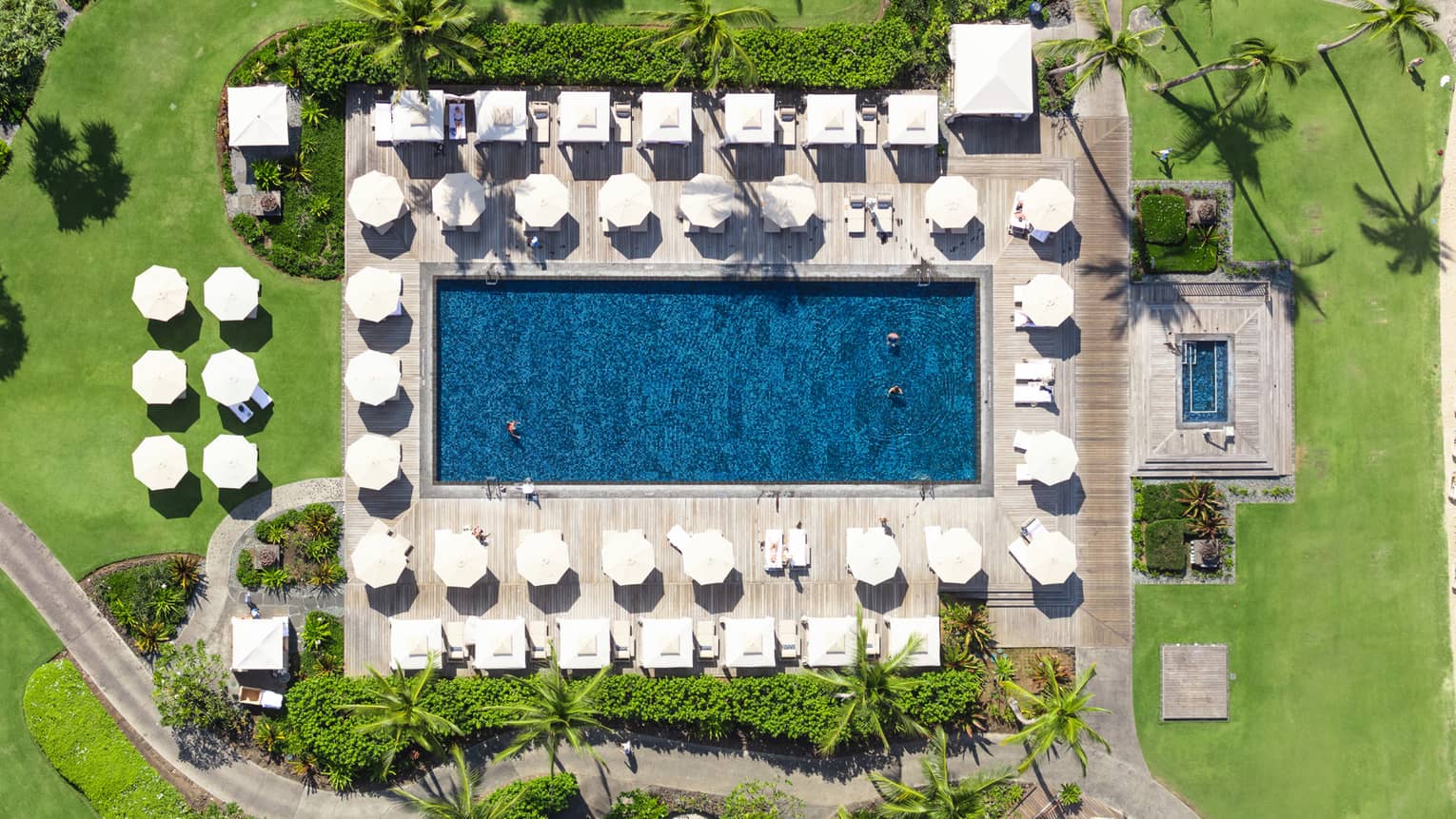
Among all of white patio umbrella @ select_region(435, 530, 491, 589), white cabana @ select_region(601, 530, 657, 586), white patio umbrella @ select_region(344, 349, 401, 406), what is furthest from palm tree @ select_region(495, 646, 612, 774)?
white patio umbrella @ select_region(344, 349, 401, 406)

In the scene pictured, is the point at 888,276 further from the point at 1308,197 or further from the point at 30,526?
the point at 30,526

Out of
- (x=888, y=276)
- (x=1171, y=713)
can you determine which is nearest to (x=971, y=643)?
(x=1171, y=713)

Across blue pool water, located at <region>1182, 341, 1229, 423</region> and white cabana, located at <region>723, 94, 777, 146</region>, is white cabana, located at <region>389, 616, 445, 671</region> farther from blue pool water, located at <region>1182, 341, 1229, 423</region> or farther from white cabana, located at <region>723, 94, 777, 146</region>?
blue pool water, located at <region>1182, 341, 1229, 423</region>

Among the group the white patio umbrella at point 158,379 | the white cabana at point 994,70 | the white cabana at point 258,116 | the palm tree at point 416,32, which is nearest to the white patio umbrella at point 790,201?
the white cabana at point 994,70

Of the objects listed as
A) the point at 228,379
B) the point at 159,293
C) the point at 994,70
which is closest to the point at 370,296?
the point at 228,379

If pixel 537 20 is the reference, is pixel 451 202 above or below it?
below

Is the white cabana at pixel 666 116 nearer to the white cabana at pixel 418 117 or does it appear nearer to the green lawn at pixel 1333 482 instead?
the white cabana at pixel 418 117
